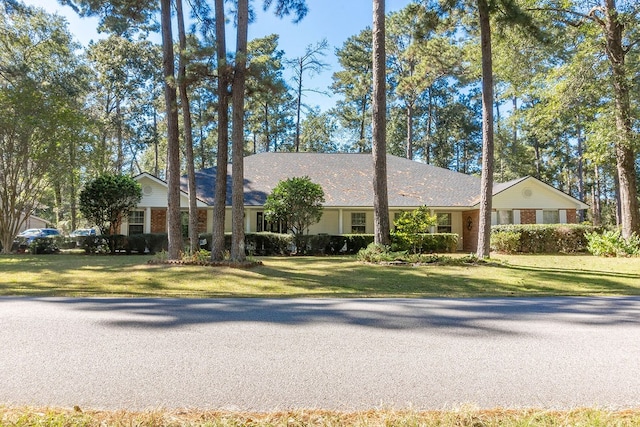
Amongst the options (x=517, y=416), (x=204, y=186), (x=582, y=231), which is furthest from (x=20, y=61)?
(x=582, y=231)

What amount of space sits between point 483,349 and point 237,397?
261 centimetres

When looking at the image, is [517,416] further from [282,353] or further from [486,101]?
[486,101]

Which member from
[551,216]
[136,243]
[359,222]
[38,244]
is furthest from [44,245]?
[551,216]

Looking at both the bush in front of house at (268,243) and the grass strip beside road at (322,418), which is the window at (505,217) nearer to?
the bush in front of house at (268,243)

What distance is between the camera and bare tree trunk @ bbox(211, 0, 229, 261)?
42.1 feet

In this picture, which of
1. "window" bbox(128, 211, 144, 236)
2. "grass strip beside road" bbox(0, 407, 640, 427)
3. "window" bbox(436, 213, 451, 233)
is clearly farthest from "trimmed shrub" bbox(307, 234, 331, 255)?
"grass strip beside road" bbox(0, 407, 640, 427)

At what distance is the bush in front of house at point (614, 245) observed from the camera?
50.8 feet

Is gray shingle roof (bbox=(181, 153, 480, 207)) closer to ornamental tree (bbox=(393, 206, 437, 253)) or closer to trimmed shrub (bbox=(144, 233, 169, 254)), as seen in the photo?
trimmed shrub (bbox=(144, 233, 169, 254))

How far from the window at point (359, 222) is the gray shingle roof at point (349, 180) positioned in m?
1.07

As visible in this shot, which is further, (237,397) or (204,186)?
(204,186)

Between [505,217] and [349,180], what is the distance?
30.6 ft

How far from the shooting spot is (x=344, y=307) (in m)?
6.34

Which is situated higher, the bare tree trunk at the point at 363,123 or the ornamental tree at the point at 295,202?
the bare tree trunk at the point at 363,123

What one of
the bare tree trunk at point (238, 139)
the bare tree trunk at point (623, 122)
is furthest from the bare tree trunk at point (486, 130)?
the bare tree trunk at point (238, 139)
